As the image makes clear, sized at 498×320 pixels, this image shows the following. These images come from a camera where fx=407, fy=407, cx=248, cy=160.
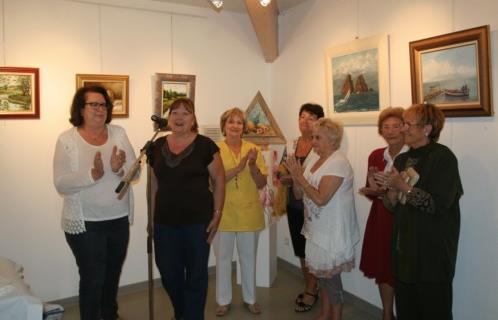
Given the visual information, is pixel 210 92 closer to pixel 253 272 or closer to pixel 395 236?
pixel 253 272

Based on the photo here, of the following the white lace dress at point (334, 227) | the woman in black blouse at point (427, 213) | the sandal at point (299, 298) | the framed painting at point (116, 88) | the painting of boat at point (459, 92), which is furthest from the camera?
the framed painting at point (116, 88)

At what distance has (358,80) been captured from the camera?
132 inches

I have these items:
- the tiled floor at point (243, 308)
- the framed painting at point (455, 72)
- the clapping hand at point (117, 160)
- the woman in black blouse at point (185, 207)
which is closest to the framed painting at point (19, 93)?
the clapping hand at point (117, 160)

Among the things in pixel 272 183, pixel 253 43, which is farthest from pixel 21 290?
pixel 253 43

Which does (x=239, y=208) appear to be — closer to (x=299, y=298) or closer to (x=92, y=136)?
(x=299, y=298)

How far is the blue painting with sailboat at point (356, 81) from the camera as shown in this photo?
3.22 m

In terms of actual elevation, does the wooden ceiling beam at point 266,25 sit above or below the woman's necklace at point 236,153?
above

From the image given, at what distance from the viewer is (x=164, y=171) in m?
2.50

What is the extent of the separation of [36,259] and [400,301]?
9.50 feet

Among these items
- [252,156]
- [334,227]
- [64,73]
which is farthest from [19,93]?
[334,227]

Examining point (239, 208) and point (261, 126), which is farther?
point (261, 126)

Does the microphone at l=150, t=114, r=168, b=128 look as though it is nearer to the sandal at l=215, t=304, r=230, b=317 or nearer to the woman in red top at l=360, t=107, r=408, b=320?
the woman in red top at l=360, t=107, r=408, b=320

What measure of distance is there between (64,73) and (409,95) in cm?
281

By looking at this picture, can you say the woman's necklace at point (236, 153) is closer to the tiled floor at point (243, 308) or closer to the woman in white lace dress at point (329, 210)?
the woman in white lace dress at point (329, 210)
